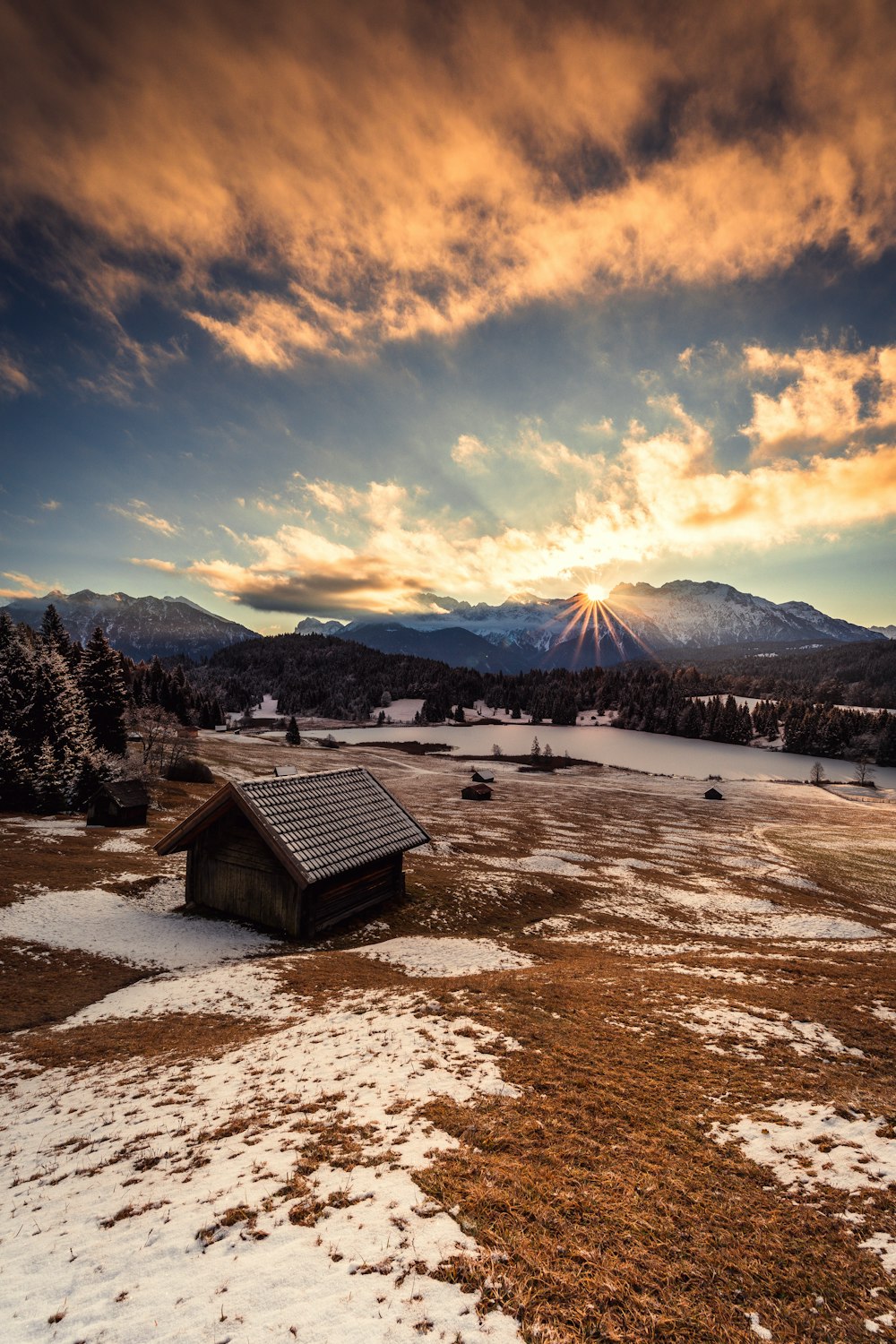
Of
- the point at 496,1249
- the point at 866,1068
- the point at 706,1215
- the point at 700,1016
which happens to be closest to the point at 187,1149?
the point at 496,1249

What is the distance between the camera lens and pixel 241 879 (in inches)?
859

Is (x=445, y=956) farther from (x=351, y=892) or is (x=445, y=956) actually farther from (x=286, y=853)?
(x=286, y=853)

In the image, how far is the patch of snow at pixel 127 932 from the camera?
18500mm

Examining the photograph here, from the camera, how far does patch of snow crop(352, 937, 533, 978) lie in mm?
17703

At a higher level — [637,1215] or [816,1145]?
[637,1215]

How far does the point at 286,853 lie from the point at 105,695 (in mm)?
54700

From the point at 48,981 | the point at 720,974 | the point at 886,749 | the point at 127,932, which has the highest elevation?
the point at 720,974

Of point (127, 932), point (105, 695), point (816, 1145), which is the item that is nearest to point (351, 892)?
point (127, 932)

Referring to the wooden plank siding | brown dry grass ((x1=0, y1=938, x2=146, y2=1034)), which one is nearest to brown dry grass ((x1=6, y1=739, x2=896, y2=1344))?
brown dry grass ((x1=0, y1=938, x2=146, y2=1034))

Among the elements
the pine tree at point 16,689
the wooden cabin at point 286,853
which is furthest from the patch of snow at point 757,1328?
the pine tree at point 16,689

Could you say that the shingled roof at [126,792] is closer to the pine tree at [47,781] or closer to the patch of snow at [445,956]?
the pine tree at [47,781]

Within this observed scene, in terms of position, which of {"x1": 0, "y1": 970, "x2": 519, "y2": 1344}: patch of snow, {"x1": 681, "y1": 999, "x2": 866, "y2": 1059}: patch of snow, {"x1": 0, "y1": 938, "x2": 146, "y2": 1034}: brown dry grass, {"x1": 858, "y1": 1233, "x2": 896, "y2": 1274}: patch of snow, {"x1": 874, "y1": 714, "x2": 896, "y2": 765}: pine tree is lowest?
{"x1": 874, "y1": 714, "x2": 896, "y2": 765}: pine tree

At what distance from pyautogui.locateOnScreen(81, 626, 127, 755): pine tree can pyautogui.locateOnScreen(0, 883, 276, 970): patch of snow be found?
4457 cm

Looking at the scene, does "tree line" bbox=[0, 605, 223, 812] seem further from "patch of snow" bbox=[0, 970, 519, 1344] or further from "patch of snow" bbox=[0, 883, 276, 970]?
"patch of snow" bbox=[0, 970, 519, 1344]
